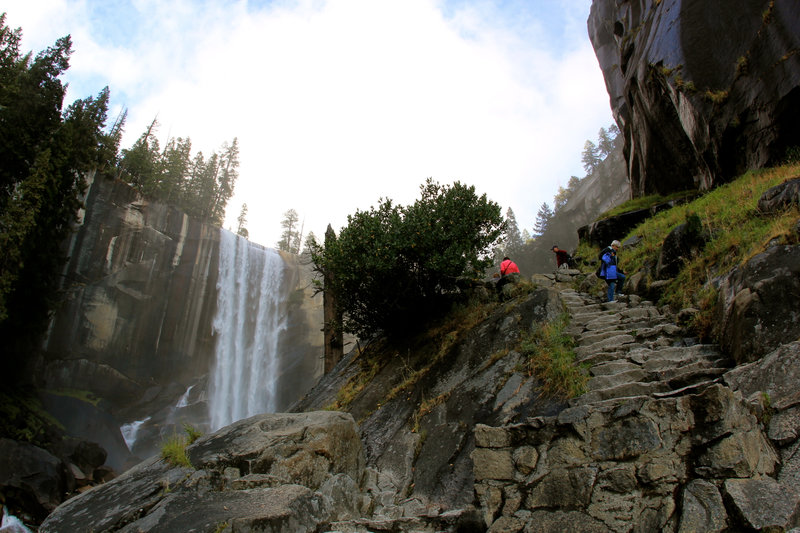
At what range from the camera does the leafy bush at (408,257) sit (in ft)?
31.6

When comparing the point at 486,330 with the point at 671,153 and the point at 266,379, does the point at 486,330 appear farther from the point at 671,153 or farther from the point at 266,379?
the point at 266,379

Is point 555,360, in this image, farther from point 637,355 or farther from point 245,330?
→ point 245,330

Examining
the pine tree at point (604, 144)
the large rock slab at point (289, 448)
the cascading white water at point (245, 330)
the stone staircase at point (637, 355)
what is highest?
the pine tree at point (604, 144)

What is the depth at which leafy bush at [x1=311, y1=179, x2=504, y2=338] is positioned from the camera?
9633 mm

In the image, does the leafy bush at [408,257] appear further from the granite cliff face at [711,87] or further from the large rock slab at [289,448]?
the granite cliff face at [711,87]

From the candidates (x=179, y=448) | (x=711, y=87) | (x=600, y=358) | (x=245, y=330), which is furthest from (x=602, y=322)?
(x=245, y=330)

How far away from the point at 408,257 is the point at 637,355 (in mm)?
5475

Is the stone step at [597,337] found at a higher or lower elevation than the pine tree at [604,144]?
lower

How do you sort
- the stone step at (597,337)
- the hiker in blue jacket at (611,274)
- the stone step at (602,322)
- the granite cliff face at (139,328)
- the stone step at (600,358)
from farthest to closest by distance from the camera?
the granite cliff face at (139,328) → the hiker in blue jacket at (611,274) → the stone step at (602,322) → the stone step at (597,337) → the stone step at (600,358)

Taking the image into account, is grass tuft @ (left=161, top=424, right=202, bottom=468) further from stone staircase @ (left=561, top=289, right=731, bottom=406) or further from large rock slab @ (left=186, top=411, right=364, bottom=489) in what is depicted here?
stone staircase @ (left=561, top=289, right=731, bottom=406)

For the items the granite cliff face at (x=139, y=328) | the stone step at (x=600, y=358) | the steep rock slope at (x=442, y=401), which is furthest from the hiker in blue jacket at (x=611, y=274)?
the granite cliff face at (x=139, y=328)

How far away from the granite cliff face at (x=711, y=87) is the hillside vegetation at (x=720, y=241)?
60.8 inches

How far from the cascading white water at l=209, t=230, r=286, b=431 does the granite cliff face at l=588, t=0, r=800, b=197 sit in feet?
93.3

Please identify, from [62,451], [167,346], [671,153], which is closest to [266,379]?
[167,346]
